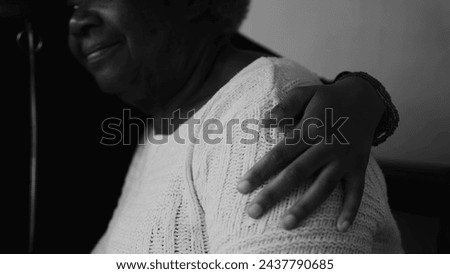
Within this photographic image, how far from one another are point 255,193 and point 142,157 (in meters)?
0.53

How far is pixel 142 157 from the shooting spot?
1041mm

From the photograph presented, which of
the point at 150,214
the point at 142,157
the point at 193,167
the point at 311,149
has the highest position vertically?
the point at 311,149

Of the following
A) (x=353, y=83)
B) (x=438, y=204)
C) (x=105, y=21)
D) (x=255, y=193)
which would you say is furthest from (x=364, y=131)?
(x=105, y=21)

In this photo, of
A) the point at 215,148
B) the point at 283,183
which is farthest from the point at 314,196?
the point at 215,148

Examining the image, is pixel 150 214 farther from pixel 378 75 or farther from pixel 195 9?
pixel 378 75

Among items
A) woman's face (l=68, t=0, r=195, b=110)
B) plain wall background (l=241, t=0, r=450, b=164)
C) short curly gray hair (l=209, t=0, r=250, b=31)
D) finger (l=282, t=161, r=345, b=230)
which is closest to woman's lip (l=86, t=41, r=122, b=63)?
woman's face (l=68, t=0, r=195, b=110)

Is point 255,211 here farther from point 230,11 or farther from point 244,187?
point 230,11

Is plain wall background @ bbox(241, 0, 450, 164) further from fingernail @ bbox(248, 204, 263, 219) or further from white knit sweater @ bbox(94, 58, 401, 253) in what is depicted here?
fingernail @ bbox(248, 204, 263, 219)

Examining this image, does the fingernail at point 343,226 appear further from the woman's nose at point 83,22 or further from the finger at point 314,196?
the woman's nose at point 83,22

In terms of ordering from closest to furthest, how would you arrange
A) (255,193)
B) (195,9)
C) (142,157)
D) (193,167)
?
(255,193) < (193,167) < (195,9) < (142,157)

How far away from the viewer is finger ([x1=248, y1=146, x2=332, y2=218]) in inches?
21.5

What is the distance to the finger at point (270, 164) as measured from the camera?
0.56 meters

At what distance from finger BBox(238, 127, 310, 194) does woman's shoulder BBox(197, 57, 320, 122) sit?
0.24ft

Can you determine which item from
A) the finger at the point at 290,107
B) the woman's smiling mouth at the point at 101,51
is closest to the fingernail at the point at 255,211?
the finger at the point at 290,107
